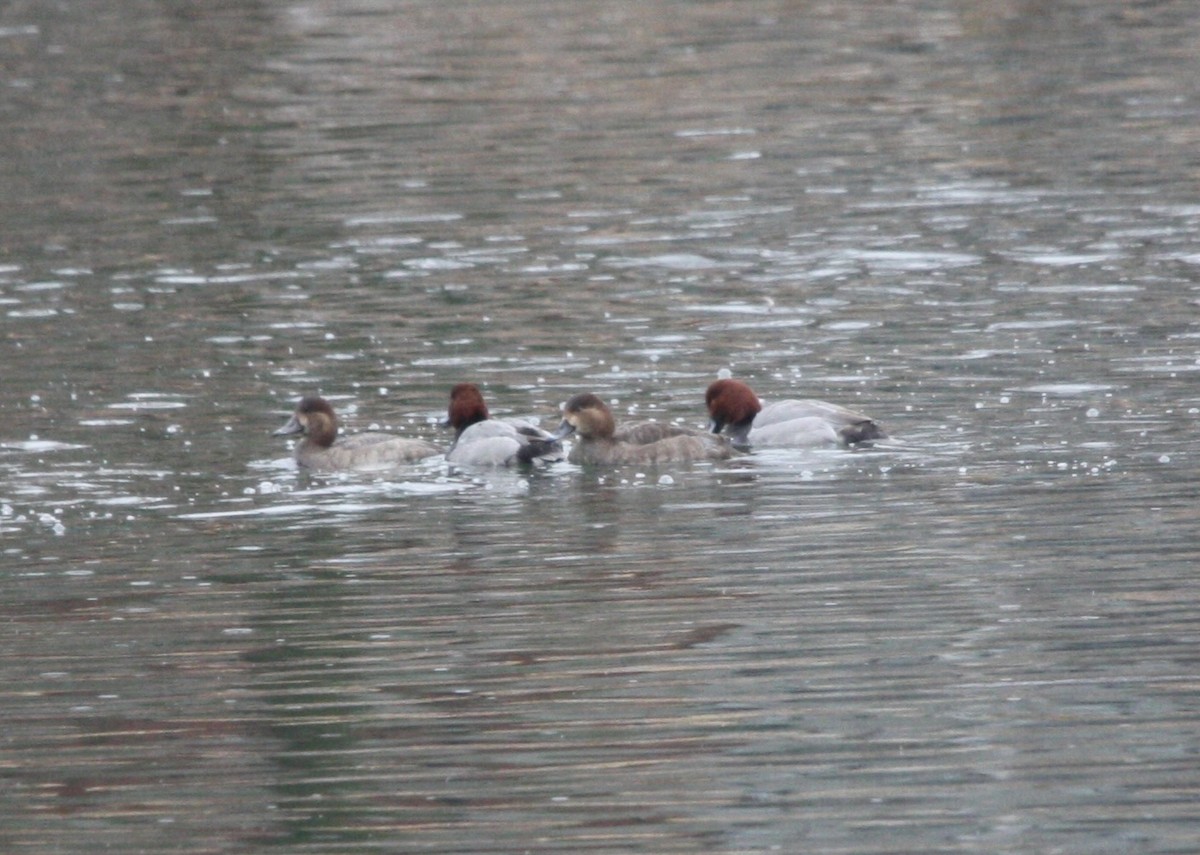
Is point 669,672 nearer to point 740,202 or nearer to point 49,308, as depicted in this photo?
point 49,308

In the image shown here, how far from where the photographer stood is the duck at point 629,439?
1266cm

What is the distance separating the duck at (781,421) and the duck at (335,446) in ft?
5.31

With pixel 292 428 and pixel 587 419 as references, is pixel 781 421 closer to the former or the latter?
pixel 587 419

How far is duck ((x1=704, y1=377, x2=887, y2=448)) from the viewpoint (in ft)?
40.8

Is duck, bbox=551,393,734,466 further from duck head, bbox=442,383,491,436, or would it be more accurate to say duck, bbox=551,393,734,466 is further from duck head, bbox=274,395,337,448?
duck head, bbox=274,395,337,448

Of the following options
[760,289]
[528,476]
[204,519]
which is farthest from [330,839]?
[760,289]

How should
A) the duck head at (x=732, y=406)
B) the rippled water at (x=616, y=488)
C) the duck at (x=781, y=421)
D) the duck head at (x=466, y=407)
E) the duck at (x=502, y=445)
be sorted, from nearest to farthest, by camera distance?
the rippled water at (x=616, y=488) < the duck at (x=781, y=421) < the duck at (x=502, y=445) < the duck head at (x=732, y=406) < the duck head at (x=466, y=407)

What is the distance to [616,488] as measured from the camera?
1225 cm

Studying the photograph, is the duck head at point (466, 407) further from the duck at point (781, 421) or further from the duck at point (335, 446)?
the duck at point (781, 421)

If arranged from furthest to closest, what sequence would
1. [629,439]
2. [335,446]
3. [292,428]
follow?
1. [292,428]
2. [335,446]
3. [629,439]

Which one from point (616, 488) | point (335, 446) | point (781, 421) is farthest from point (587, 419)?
point (335, 446)

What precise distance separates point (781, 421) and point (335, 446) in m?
2.44

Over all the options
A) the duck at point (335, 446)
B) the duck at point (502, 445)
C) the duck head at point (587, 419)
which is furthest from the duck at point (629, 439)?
the duck at point (335, 446)

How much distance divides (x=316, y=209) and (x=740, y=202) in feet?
12.9
